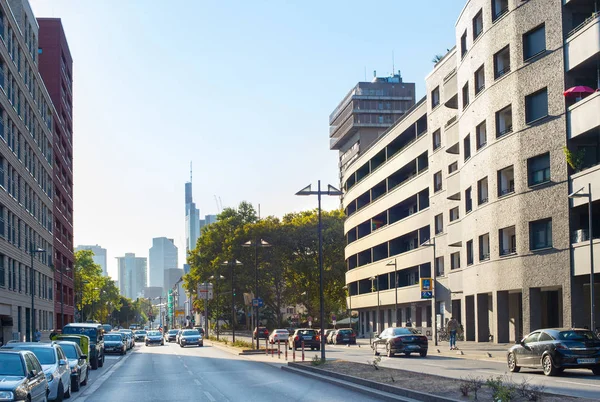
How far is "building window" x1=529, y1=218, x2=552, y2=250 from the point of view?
4034 centimetres

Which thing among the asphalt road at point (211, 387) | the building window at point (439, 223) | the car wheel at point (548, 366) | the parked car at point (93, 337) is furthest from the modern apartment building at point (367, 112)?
the car wheel at point (548, 366)

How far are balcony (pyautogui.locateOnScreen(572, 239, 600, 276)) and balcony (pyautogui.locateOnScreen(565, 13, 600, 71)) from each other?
8364 millimetres

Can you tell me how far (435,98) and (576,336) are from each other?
40190 millimetres

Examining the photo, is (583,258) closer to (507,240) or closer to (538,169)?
(538,169)

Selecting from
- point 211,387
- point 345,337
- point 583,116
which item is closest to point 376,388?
point 211,387

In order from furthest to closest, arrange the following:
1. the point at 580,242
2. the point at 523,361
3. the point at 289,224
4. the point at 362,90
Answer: the point at 362,90 → the point at 289,224 → the point at 580,242 → the point at 523,361

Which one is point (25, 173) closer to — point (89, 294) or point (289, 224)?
point (289, 224)

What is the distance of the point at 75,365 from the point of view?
77.7ft

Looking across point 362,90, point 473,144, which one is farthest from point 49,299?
point 362,90

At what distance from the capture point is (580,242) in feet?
122

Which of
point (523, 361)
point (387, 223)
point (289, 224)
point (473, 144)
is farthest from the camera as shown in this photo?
point (289, 224)

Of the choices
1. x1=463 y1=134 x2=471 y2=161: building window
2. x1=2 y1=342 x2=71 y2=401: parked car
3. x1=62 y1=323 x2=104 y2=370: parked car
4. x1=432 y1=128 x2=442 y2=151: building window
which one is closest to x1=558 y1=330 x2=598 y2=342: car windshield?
x1=2 y1=342 x2=71 y2=401: parked car

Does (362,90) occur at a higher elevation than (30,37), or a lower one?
higher

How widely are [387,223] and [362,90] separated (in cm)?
5236
